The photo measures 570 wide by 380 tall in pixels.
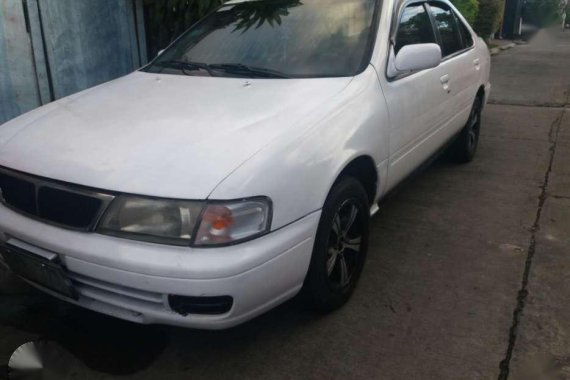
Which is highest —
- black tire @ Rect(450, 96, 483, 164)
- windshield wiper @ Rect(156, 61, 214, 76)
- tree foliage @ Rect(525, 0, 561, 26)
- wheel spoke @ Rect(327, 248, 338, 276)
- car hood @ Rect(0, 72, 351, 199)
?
windshield wiper @ Rect(156, 61, 214, 76)

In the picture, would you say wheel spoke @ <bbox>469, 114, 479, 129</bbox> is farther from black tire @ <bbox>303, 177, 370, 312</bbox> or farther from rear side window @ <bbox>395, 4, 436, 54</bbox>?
black tire @ <bbox>303, 177, 370, 312</bbox>

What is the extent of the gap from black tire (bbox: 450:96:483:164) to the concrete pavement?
0.97 m

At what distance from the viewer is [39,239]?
7.53 feet

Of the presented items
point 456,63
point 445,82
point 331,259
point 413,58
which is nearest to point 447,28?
point 456,63

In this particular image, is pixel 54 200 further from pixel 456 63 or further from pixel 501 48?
pixel 501 48

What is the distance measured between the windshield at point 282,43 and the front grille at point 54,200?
1.28 meters

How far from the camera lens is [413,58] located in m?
3.15

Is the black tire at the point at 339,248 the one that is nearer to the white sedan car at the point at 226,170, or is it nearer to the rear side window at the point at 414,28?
the white sedan car at the point at 226,170

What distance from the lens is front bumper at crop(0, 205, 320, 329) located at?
2.08 m

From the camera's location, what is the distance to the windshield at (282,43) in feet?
10.3

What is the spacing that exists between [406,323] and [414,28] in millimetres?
2100

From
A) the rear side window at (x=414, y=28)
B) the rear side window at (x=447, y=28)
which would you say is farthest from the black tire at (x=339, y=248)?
the rear side window at (x=447, y=28)

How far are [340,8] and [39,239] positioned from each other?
227 cm

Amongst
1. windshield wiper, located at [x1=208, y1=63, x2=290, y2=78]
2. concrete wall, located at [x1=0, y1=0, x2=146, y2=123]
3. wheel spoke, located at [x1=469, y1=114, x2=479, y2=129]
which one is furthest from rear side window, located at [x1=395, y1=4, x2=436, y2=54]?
concrete wall, located at [x1=0, y1=0, x2=146, y2=123]
